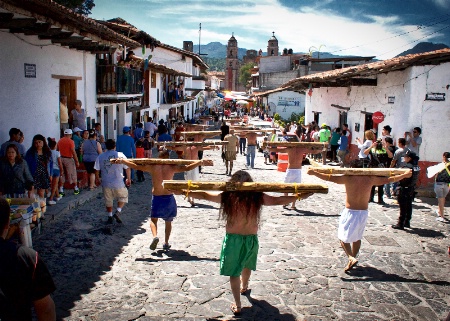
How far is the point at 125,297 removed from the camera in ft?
18.4

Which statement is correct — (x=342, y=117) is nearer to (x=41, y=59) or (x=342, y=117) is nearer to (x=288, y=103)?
(x=41, y=59)

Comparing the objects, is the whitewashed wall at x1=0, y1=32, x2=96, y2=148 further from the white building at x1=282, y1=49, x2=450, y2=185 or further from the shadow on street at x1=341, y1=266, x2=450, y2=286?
the white building at x1=282, y1=49, x2=450, y2=185

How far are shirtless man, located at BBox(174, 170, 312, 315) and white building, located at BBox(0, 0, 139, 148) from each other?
4913mm

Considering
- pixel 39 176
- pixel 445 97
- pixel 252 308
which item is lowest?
pixel 252 308

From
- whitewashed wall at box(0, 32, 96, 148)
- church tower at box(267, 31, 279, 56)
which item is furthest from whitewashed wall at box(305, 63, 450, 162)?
church tower at box(267, 31, 279, 56)

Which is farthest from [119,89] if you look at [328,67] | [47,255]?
[328,67]

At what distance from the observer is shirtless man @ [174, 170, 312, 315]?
5031 millimetres

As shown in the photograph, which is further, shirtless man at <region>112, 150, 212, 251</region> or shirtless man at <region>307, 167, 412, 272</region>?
shirtless man at <region>112, 150, 212, 251</region>

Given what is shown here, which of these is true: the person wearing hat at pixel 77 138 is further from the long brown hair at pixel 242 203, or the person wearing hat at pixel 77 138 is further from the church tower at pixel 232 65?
the church tower at pixel 232 65

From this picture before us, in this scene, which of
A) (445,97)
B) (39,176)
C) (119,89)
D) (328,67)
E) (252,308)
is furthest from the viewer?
(328,67)

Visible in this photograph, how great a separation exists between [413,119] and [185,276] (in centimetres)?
936

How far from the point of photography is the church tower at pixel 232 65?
9662 cm

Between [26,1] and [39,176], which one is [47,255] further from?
[26,1]

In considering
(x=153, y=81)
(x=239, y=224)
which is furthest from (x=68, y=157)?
(x=153, y=81)
